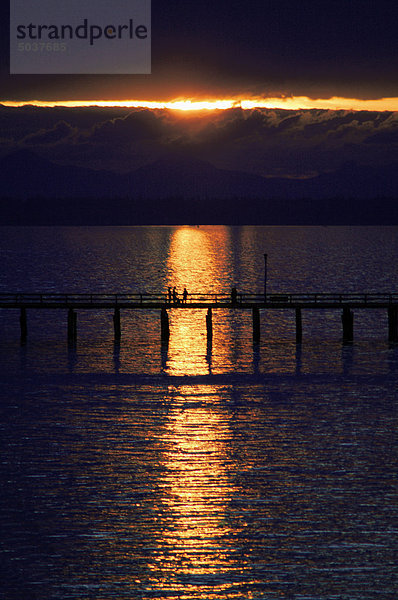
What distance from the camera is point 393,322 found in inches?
2940

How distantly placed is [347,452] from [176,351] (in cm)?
3440

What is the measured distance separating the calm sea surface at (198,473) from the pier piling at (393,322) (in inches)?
52.6

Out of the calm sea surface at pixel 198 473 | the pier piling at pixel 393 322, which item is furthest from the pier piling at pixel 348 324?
the pier piling at pixel 393 322

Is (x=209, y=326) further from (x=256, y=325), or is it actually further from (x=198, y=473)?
(x=198, y=473)

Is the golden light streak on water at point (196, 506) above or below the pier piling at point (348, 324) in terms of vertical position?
below

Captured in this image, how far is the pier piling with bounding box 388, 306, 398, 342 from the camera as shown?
238 ft

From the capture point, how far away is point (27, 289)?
14888cm

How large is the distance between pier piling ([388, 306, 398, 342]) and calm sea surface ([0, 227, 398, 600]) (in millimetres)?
1335

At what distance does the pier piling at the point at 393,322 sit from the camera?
238 ft

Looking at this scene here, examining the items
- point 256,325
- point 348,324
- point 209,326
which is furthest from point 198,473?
point 348,324

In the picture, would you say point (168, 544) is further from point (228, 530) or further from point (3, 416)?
point (3, 416)

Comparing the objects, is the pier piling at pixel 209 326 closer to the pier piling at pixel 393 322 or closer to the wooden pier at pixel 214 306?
the wooden pier at pixel 214 306

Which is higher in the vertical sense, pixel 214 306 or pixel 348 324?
pixel 214 306

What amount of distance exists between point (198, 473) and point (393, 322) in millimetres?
40178
